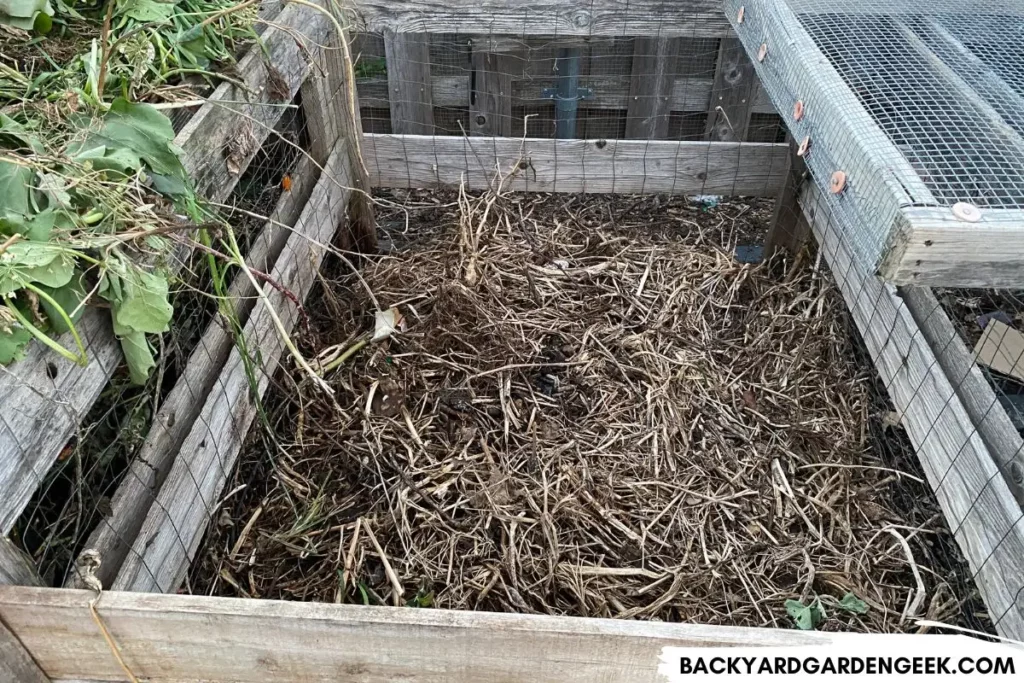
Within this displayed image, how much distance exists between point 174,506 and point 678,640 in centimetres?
133

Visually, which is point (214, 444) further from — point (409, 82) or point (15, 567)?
point (409, 82)

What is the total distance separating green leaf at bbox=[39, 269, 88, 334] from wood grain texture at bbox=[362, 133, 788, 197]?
6.55 feet

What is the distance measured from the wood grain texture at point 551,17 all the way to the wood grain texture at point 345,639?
2479 mm

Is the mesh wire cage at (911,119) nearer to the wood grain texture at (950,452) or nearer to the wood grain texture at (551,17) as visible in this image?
the wood grain texture at (950,452)

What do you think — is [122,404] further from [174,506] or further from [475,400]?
[475,400]

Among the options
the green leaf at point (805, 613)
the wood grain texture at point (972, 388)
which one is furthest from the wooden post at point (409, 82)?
the green leaf at point (805, 613)

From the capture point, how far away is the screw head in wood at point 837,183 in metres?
1.57

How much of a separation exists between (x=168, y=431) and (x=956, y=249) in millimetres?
1793

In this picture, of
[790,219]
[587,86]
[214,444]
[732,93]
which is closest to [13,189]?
[214,444]

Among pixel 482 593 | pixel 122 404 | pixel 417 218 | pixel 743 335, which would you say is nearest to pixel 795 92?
pixel 743 335

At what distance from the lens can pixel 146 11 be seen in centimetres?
208

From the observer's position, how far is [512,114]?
4340 millimetres

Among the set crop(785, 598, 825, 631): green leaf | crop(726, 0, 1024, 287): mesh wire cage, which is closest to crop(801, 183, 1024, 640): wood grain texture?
crop(726, 0, 1024, 287): mesh wire cage

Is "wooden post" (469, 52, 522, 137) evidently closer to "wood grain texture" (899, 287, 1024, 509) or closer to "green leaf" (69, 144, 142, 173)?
"wood grain texture" (899, 287, 1024, 509)
